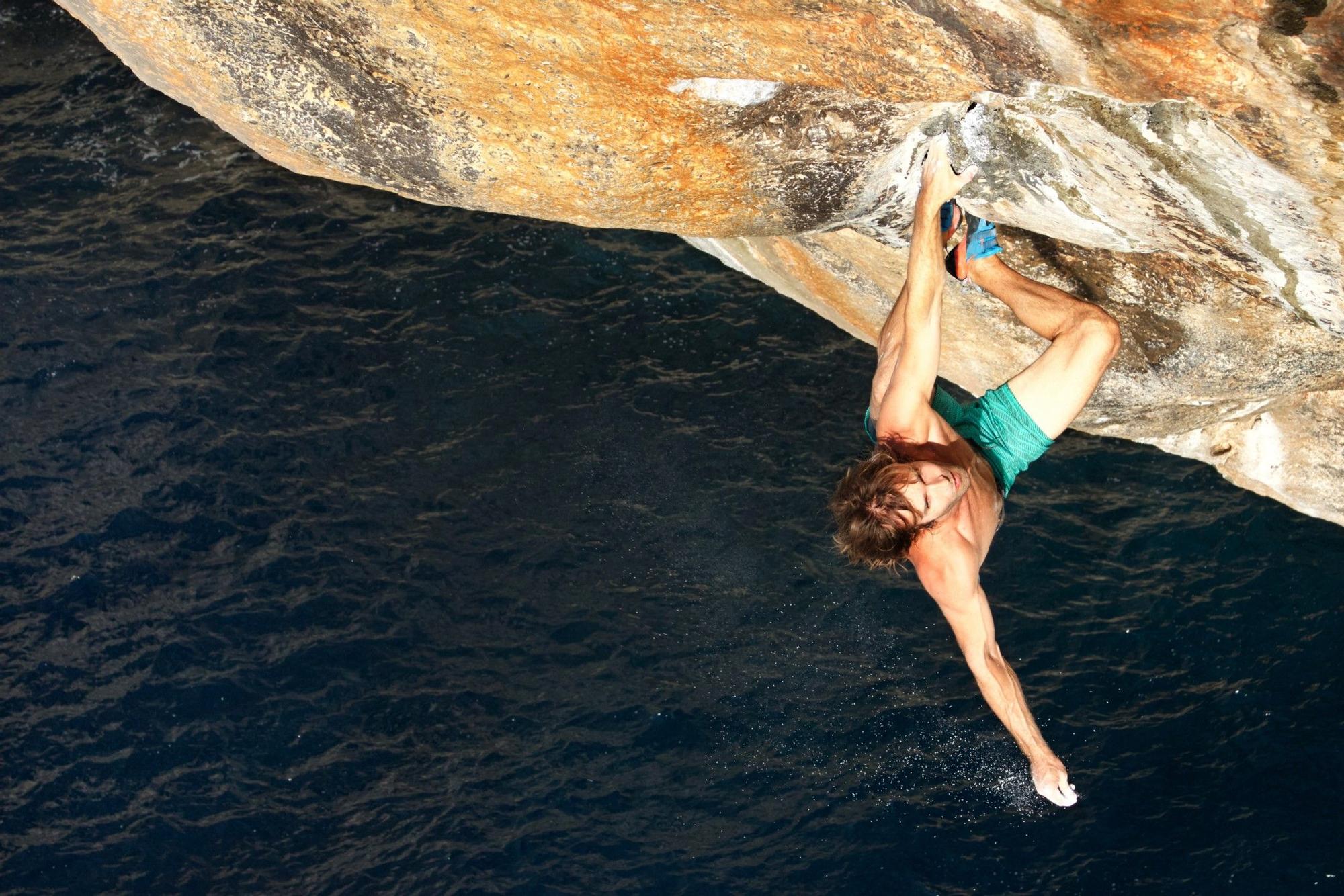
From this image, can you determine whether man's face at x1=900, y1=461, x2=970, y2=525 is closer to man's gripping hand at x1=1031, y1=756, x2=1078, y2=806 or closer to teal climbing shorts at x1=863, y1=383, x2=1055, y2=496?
teal climbing shorts at x1=863, y1=383, x2=1055, y2=496

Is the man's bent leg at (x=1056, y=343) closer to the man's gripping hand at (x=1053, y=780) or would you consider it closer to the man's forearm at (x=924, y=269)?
the man's forearm at (x=924, y=269)

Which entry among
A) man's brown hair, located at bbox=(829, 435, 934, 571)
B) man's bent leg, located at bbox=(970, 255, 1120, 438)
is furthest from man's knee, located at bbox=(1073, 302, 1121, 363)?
man's brown hair, located at bbox=(829, 435, 934, 571)

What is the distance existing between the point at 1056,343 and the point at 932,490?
43.4 inches

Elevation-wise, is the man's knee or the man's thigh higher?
the man's knee

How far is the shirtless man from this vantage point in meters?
5.11

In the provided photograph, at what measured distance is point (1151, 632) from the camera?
27.2 ft

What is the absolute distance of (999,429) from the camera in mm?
5809

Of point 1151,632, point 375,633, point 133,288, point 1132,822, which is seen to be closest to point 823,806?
point 1132,822

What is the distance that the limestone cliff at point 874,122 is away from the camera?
15.9ft

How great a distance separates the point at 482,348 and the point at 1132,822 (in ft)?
19.2

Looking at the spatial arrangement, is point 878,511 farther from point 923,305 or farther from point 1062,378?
point 1062,378

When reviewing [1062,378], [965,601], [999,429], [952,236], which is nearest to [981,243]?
[952,236]

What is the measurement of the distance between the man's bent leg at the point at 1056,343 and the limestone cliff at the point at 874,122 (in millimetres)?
662

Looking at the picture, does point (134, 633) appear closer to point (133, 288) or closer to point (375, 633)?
point (375, 633)
